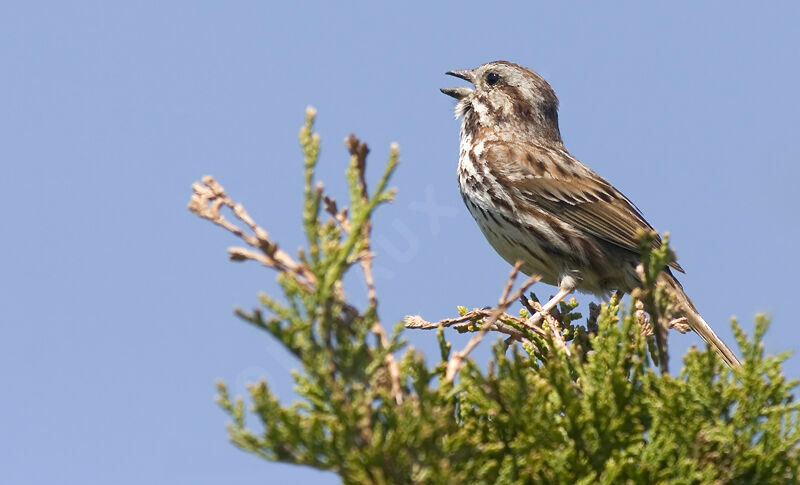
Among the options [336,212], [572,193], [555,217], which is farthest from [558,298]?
[336,212]

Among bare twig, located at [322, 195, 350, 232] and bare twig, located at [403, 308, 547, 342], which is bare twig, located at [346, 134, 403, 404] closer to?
bare twig, located at [322, 195, 350, 232]

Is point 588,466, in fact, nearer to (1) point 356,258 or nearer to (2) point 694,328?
(1) point 356,258

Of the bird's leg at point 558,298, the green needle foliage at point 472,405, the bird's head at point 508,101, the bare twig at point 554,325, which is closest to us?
the green needle foliage at point 472,405

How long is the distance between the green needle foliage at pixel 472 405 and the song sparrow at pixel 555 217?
2272 mm

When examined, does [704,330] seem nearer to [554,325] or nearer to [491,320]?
[554,325]

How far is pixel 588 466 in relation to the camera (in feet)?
9.84

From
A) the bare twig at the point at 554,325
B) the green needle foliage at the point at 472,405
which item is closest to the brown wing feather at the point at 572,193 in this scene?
the bare twig at the point at 554,325

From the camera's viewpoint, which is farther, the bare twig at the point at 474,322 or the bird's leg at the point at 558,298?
the bird's leg at the point at 558,298

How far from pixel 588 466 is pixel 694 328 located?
2754 millimetres

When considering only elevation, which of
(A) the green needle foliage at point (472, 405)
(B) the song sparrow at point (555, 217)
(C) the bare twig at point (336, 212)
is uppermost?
(B) the song sparrow at point (555, 217)

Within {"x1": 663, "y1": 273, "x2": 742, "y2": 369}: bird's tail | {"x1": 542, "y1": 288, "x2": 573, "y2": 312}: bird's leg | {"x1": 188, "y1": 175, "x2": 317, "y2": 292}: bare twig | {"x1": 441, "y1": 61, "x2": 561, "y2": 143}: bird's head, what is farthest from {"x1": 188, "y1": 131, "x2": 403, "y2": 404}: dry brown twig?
{"x1": 441, "y1": 61, "x2": 561, "y2": 143}: bird's head

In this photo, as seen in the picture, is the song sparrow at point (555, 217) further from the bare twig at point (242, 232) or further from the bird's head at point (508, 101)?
the bare twig at point (242, 232)

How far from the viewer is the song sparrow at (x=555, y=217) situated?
595 centimetres

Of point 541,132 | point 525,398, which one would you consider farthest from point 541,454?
point 541,132
